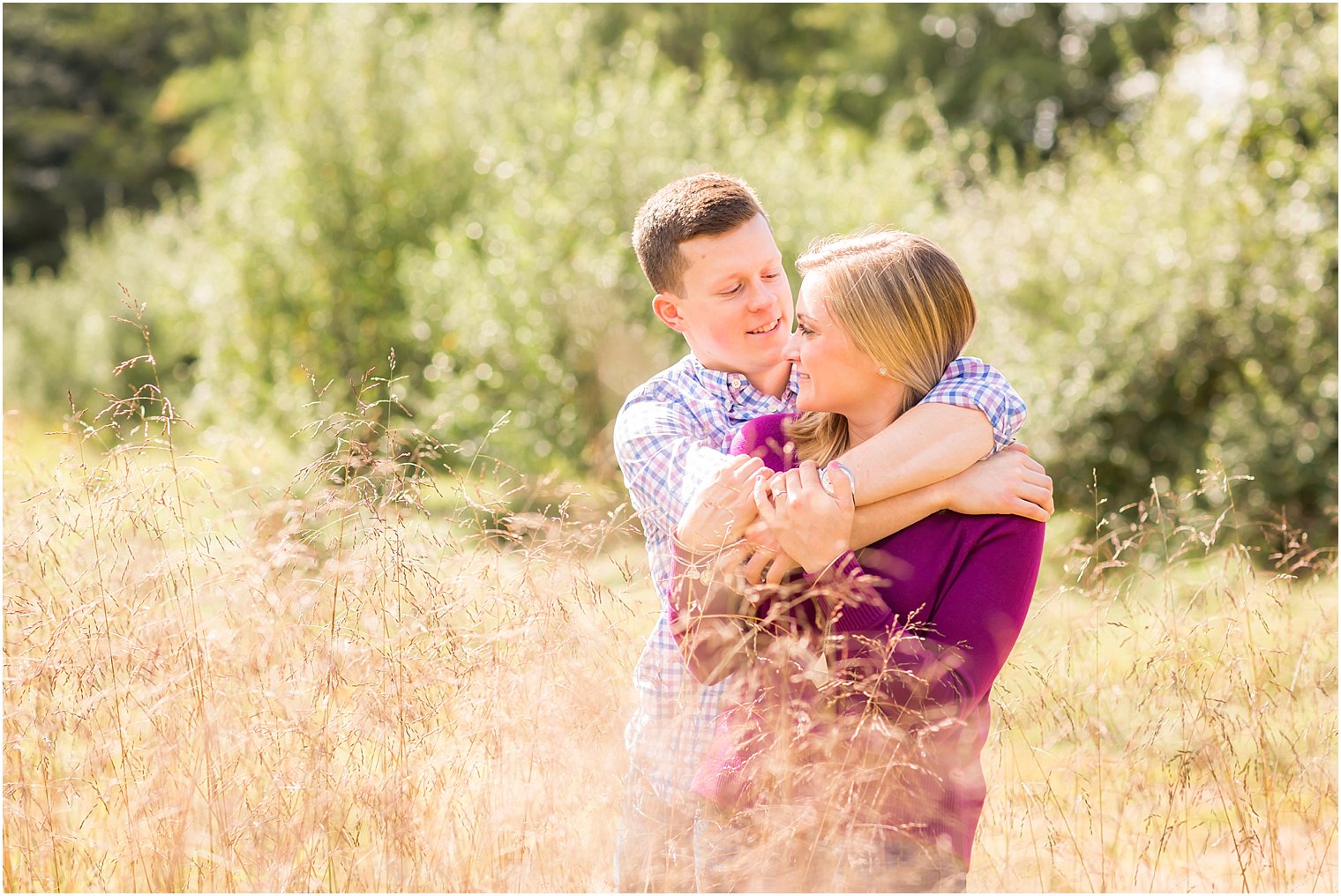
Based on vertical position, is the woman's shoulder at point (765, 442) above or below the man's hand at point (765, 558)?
above

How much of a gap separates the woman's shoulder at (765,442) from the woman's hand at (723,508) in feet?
0.46

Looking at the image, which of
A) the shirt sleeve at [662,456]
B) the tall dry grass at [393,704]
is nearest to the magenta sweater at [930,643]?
the shirt sleeve at [662,456]

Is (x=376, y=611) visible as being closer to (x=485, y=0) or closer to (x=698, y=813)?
(x=698, y=813)

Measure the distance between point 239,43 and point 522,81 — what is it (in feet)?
58.7

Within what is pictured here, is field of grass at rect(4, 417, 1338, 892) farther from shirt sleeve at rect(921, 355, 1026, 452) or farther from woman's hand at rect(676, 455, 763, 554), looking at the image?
shirt sleeve at rect(921, 355, 1026, 452)

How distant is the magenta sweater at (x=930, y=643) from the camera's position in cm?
197

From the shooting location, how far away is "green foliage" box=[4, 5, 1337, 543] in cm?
938

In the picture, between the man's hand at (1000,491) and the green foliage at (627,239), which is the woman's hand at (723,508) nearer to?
the man's hand at (1000,491)

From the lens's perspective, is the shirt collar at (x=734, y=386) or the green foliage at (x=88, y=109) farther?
the green foliage at (x=88, y=109)

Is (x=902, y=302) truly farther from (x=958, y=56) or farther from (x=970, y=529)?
(x=958, y=56)

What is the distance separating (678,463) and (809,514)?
32 cm

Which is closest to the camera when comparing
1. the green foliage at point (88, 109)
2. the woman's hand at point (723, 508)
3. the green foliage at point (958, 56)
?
the woman's hand at point (723, 508)

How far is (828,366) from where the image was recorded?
2.18m

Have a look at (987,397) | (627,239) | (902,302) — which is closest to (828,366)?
(902,302)
